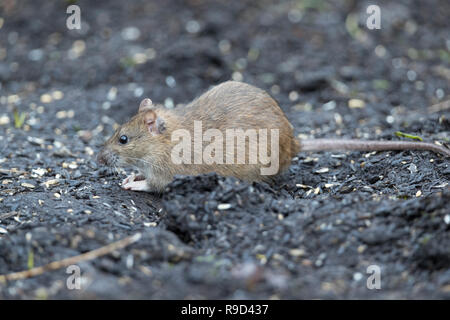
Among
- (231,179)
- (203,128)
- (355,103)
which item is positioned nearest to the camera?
(231,179)

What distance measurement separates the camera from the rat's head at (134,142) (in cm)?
620

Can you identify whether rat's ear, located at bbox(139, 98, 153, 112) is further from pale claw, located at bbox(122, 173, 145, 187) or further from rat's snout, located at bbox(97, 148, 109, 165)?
pale claw, located at bbox(122, 173, 145, 187)

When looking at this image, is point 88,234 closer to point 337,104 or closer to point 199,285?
point 199,285

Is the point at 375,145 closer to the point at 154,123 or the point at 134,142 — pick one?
the point at 154,123

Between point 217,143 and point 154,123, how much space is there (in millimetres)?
759

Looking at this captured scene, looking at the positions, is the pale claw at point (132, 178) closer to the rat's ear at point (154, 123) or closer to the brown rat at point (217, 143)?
the brown rat at point (217, 143)

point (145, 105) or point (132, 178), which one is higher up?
point (145, 105)

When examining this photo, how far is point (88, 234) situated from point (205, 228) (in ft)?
3.22

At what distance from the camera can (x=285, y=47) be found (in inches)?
416

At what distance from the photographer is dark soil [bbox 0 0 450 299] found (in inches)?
163

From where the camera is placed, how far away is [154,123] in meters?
6.17

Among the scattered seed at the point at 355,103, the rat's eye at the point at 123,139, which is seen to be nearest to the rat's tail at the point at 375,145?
the rat's eye at the point at 123,139

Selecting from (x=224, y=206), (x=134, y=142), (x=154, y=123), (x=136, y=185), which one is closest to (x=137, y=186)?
(x=136, y=185)
